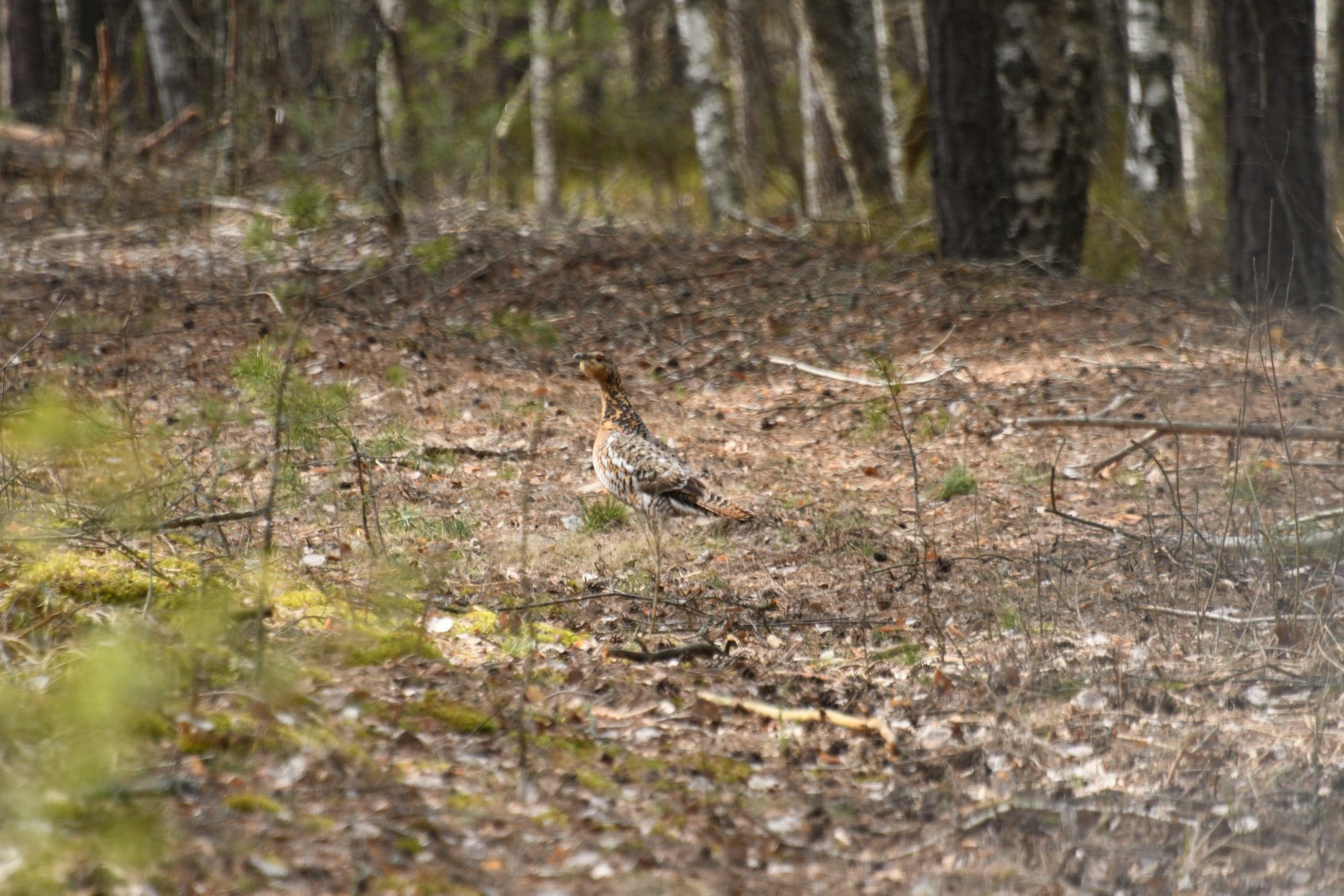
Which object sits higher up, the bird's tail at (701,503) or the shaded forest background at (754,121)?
the shaded forest background at (754,121)

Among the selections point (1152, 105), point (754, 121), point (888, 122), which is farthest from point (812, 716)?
point (754, 121)

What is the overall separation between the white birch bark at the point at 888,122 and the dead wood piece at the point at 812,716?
10.6 m

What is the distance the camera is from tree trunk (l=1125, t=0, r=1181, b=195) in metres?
15.3

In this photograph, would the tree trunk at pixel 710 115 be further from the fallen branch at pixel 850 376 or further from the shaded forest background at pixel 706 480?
the fallen branch at pixel 850 376

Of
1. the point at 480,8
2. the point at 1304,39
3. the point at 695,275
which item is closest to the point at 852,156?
the point at 695,275

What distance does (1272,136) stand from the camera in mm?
10188

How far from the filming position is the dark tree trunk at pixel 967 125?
37.9 feet

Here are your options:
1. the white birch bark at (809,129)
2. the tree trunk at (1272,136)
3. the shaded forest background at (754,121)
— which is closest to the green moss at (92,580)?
the shaded forest background at (754,121)

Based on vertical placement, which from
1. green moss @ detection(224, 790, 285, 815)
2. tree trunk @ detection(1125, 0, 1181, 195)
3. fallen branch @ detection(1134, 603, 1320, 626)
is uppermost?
tree trunk @ detection(1125, 0, 1181, 195)

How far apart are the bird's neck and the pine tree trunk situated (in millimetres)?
5671

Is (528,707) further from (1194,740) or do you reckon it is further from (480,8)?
(480,8)

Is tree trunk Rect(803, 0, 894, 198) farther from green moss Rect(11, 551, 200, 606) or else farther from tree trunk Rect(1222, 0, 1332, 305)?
green moss Rect(11, 551, 200, 606)

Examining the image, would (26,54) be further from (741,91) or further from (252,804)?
(252,804)

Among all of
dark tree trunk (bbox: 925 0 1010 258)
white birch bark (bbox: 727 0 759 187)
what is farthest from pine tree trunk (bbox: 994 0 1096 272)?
white birch bark (bbox: 727 0 759 187)
